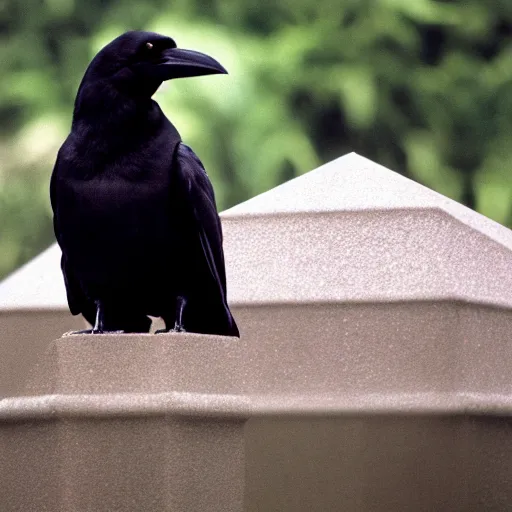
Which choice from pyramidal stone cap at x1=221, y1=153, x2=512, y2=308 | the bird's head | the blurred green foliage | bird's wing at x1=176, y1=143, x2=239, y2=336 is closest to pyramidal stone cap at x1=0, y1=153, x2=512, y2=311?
pyramidal stone cap at x1=221, y1=153, x2=512, y2=308

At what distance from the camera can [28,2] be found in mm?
13500

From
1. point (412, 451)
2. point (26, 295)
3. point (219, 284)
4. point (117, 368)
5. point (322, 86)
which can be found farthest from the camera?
point (322, 86)

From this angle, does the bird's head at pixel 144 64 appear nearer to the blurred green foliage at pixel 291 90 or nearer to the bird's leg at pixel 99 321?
the bird's leg at pixel 99 321

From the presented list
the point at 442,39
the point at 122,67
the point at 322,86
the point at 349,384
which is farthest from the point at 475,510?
the point at 442,39

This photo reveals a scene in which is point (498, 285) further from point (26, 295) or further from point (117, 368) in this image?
point (26, 295)

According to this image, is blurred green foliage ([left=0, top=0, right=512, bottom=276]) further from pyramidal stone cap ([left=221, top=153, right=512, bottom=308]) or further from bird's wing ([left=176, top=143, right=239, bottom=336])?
bird's wing ([left=176, top=143, right=239, bottom=336])

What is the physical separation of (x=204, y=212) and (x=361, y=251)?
121 centimetres

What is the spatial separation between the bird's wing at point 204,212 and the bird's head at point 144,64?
0.90 ft

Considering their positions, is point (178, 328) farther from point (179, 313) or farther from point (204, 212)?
point (204, 212)

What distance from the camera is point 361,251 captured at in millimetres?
6082

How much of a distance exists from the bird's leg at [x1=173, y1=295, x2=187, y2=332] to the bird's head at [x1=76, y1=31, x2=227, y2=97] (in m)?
0.74

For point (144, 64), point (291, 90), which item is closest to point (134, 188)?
point (144, 64)

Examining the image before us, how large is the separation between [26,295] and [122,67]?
9.51 feet

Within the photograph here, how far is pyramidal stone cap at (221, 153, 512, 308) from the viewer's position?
5965 mm
